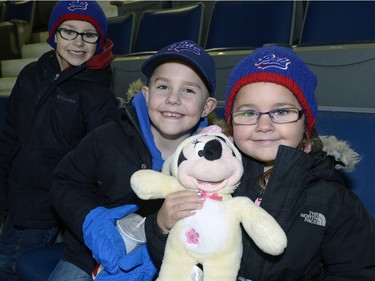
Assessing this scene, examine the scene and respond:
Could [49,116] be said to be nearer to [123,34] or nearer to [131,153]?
[131,153]

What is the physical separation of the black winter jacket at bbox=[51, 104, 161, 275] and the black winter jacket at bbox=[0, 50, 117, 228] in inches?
12.5

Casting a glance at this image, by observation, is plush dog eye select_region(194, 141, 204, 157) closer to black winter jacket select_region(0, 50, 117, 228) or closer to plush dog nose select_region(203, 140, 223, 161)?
plush dog nose select_region(203, 140, 223, 161)

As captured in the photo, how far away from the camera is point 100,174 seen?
1345 millimetres

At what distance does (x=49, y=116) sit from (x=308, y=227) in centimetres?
117

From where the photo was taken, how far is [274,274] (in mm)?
1023

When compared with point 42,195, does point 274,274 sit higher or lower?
higher

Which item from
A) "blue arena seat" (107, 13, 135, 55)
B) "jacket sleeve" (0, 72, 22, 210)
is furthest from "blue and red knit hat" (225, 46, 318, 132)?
"blue arena seat" (107, 13, 135, 55)

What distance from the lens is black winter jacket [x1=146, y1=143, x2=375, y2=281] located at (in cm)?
100

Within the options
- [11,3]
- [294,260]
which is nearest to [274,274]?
[294,260]

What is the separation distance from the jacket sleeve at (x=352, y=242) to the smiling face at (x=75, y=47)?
49.0 inches

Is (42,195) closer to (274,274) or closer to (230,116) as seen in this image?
(230,116)

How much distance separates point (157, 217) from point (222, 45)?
2666 millimetres

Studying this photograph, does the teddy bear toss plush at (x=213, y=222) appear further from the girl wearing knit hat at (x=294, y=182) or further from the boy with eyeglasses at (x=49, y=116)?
the boy with eyeglasses at (x=49, y=116)

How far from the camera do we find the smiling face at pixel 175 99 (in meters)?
1.27
